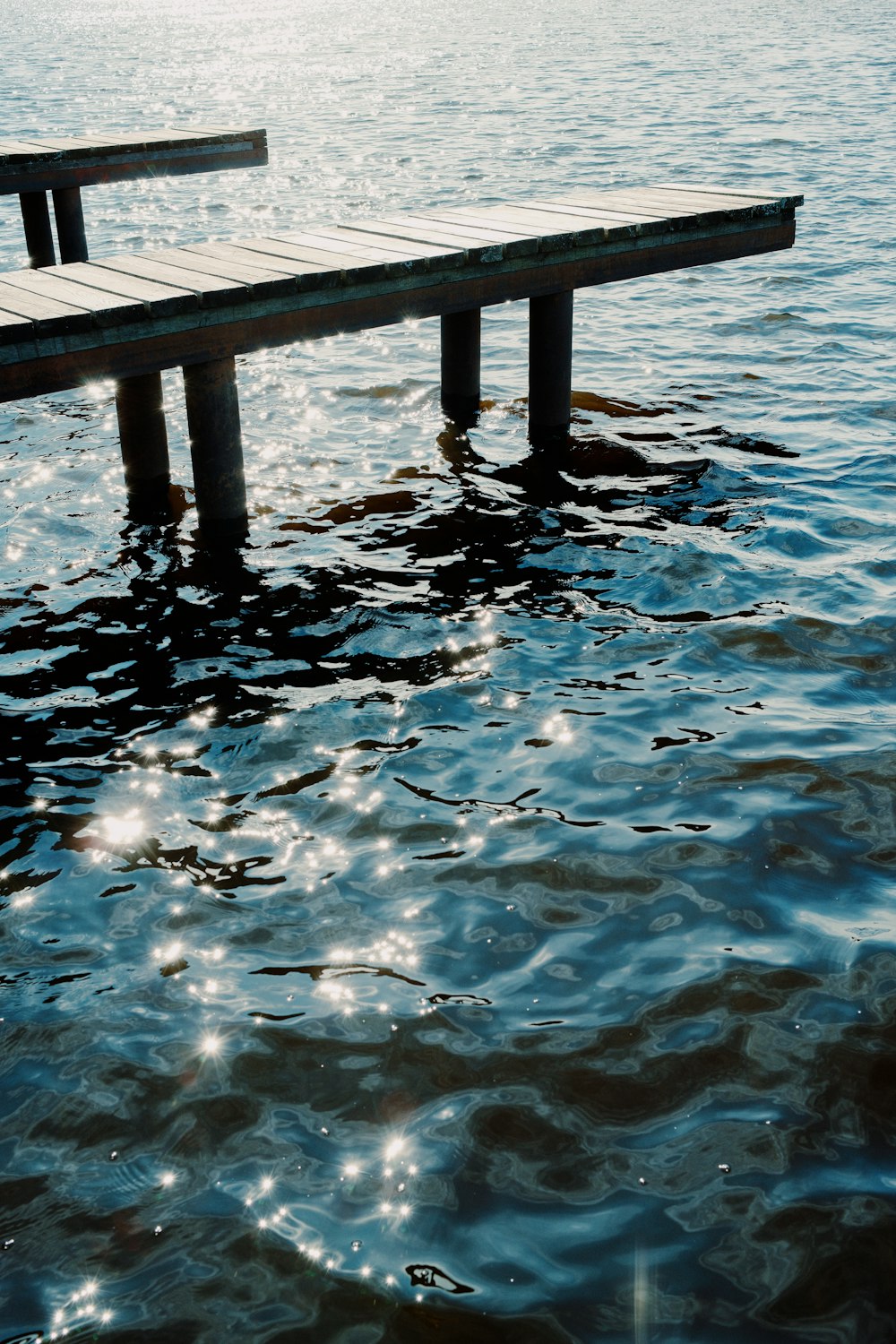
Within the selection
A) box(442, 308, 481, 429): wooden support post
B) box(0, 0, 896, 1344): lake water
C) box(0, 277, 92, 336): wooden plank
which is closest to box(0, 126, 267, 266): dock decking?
box(0, 0, 896, 1344): lake water

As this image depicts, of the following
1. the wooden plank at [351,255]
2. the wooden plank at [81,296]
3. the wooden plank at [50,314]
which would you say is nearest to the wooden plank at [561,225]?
the wooden plank at [351,255]

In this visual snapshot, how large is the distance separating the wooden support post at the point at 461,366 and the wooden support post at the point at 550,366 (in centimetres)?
52

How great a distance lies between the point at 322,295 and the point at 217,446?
2.74 feet

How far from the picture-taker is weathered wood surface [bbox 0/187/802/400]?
4.74 m

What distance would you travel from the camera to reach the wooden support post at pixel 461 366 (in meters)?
7.39

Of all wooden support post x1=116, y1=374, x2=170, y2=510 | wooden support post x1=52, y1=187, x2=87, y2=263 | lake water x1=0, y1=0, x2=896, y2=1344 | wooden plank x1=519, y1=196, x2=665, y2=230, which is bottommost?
lake water x1=0, y1=0, x2=896, y2=1344

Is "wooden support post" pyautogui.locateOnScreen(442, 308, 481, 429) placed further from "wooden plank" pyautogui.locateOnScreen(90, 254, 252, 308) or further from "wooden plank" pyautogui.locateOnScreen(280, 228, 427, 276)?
"wooden plank" pyautogui.locateOnScreen(90, 254, 252, 308)

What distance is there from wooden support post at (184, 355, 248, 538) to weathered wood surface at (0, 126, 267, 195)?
4.92m

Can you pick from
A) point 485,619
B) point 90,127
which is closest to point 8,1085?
point 485,619

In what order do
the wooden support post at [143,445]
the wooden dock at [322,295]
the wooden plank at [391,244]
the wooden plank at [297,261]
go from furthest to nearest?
the wooden support post at [143,445] → the wooden plank at [391,244] → the wooden plank at [297,261] → the wooden dock at [322,295]

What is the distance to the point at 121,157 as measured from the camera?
992 centimetres

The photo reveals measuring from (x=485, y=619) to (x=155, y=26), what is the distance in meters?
59.4

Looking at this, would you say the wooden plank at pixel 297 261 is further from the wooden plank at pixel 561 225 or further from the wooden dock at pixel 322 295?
the wooden plank at pixel 561 225

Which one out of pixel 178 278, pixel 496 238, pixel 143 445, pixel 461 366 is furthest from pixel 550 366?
pixel 178 278
